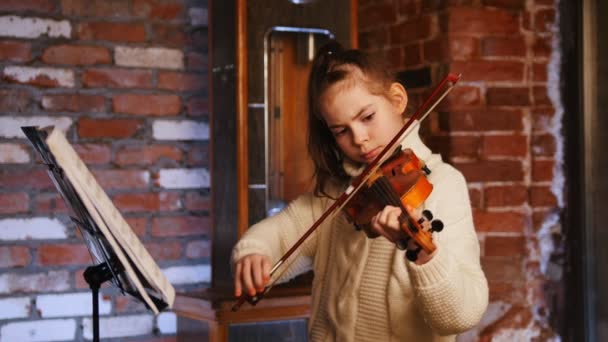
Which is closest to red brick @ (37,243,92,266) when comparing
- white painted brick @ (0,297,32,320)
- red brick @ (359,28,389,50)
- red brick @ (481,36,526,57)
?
white painted brick @ (0,297,32,320)

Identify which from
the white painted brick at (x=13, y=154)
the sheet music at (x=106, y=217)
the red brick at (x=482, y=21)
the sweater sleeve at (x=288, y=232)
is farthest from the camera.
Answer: the white painted brick at (x=13, y=154)

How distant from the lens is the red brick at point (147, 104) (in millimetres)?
2236

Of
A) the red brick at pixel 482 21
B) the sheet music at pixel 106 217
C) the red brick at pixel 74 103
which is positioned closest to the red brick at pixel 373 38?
the red brick at pixel 482 21

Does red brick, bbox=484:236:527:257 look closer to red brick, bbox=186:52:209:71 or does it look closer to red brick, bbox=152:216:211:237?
red brick, bbox=152:216:211:237

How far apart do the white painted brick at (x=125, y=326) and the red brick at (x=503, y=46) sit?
1.09m

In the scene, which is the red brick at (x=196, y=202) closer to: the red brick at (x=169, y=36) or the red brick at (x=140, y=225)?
the red brick at (x=140, y=225)

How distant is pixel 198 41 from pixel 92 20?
278mm

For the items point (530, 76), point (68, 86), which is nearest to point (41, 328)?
point (68, 86)

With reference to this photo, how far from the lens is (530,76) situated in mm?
2109

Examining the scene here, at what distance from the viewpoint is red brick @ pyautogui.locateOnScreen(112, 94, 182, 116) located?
2.24m

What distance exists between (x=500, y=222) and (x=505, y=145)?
7.3 inches

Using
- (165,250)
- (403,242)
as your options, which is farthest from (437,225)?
(165,250)

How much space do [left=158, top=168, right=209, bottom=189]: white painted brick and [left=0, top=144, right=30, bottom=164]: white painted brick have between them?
34cm

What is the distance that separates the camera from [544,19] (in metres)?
2.12
